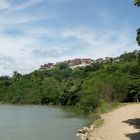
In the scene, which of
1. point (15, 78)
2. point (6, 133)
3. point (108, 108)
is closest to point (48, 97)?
point (15, 78)

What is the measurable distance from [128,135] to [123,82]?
164 ft

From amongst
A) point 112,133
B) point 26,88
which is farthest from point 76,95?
point 112,133

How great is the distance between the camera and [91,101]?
76.1 metres

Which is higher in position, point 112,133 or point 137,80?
point 137,80

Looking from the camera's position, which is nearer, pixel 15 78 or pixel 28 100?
pixel 28 100

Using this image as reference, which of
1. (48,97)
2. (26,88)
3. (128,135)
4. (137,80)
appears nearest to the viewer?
(128,135)

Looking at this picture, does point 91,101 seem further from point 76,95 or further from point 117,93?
point 76,95

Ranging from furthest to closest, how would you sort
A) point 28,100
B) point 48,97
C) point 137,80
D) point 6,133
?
point 28,100, point 48,97, point 137,80, point 6,133

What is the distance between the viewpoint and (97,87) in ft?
262

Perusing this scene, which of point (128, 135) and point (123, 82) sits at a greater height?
point (123, 82)

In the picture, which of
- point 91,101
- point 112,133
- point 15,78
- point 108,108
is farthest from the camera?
point 15,78

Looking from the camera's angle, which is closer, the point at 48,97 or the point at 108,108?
the point at 108,108

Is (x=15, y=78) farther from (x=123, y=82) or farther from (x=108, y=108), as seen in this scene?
(x=108, y=108)

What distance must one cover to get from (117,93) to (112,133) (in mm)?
47373
